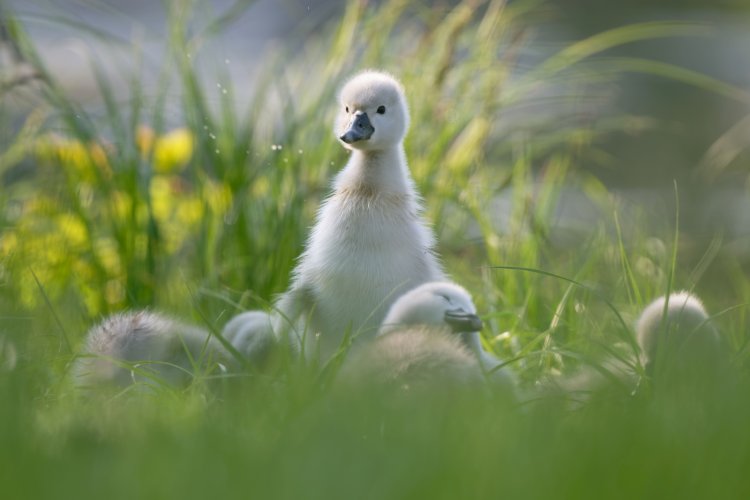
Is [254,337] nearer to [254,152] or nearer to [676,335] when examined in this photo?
[676,335]

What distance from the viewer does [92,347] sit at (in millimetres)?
3773

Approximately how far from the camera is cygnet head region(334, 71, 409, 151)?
3855 millimetres

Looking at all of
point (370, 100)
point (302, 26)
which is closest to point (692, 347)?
point (370, 100)

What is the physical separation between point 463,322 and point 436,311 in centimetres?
10

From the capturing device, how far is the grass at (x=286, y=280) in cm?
219

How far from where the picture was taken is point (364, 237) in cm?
375

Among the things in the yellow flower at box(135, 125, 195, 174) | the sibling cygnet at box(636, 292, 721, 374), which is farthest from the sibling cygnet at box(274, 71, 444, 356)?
the yellow flower at box(135, 125, 195, 174)

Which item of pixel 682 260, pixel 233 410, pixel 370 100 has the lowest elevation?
pixel 682 260

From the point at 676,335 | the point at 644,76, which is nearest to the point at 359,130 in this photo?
the point at 676,335

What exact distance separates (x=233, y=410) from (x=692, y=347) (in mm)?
1310

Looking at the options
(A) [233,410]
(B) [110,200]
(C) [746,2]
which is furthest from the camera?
(C) [746,2]

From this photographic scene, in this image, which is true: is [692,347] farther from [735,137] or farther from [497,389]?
[735,137]

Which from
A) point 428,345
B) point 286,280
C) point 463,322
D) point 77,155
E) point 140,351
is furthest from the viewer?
point 77,155

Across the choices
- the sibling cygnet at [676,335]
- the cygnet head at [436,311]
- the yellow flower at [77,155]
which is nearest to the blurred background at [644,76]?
the yellow flower at [77,155]
